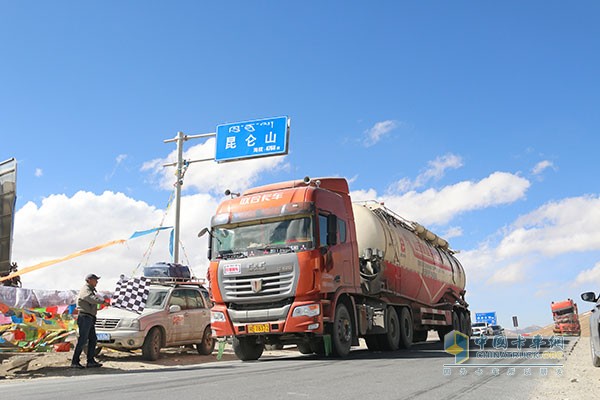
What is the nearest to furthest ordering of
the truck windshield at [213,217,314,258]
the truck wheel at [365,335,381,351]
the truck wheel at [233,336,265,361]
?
the truck windshield at [213,217,314,258], the truck wheel at [233,336,265,361], the truck wheel at [365,335,381,351]

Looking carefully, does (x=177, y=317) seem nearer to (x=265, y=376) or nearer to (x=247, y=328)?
(x=247, y=328)

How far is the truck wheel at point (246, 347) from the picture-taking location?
1302cm

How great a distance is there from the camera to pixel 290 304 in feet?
38.6

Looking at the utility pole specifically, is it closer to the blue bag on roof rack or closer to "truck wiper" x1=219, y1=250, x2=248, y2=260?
the blue bag on roof rack

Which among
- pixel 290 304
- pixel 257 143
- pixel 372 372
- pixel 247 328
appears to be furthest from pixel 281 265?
pixel 257 143

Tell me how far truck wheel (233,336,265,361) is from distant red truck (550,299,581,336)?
3576cm

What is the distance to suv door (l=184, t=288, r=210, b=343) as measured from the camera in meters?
14.9

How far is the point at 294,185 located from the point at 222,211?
1720 millimetres

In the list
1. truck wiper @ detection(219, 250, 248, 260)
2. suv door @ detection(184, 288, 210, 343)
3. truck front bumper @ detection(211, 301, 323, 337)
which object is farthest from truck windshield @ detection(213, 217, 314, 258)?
suv door @ detection(184, 288, 210, 343)

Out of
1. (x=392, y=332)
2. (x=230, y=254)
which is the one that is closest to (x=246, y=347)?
(x=230, y=254)

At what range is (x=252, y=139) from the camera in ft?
69.1

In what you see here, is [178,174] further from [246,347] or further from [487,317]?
[487,317]

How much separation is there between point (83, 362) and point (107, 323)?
3.74ft

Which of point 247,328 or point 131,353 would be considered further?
point 131,353
